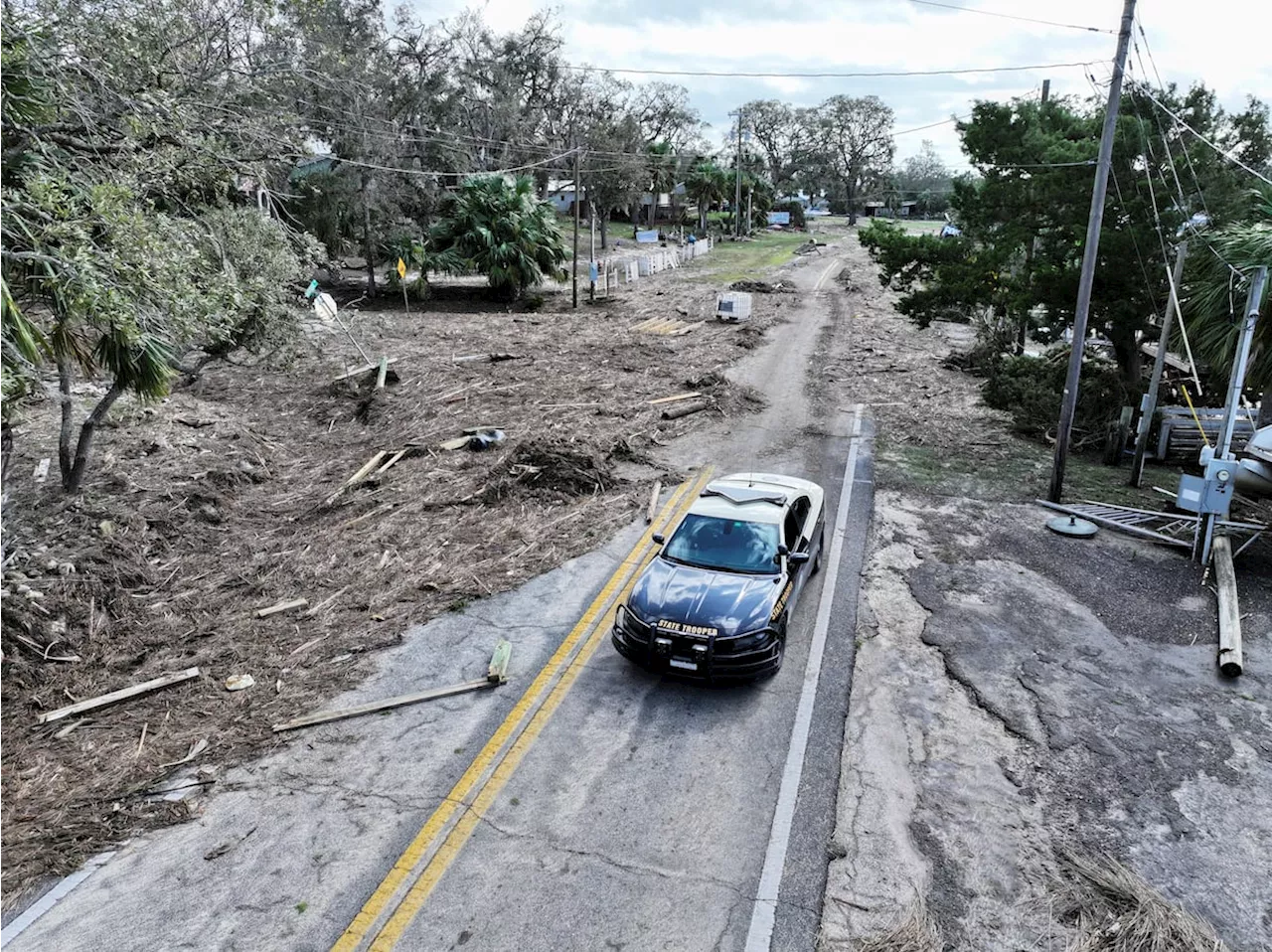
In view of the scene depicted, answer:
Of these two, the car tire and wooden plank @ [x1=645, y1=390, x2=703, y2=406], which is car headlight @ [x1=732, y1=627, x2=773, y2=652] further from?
wooden plank @ [x1=645, y1=390, x2=703, y2=406]

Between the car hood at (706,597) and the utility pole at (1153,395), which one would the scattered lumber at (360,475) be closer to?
the car hood at (706,597)

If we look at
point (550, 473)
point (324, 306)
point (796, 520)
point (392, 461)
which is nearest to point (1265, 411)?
point (796, 520)

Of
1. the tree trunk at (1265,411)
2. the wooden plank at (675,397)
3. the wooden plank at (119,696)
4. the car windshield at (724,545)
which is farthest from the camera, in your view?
the wooden plank at (675,397)

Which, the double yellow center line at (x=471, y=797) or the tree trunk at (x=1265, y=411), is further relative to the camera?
the tree trunk at (x=1265, y=411)

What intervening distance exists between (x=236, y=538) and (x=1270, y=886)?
13.4 meters

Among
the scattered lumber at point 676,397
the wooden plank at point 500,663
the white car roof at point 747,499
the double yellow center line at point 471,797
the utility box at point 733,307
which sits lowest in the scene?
the double yellow center line at point 471,797

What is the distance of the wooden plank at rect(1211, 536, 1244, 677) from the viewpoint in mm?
8898

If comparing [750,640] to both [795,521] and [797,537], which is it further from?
[795,521]

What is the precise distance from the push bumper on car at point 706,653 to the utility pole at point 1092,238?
8.42m

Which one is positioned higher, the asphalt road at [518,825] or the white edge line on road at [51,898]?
the asphalt road at [518,825]

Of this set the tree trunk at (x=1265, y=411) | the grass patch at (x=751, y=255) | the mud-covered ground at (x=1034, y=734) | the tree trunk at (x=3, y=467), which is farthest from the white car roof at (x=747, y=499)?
the grass patch at (x=751, y=255)

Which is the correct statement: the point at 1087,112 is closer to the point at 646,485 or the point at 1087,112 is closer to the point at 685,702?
the point at 646,485

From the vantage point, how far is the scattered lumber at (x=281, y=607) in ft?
33.9

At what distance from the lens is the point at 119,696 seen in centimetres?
841
